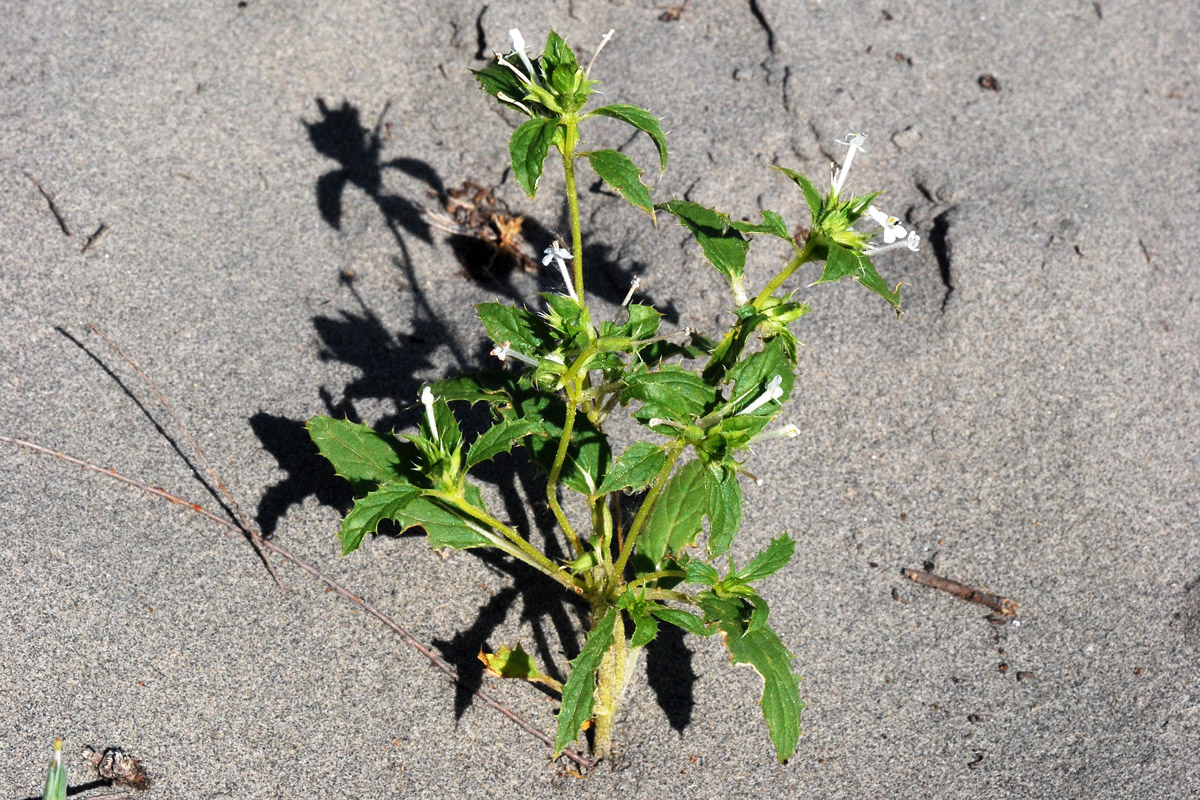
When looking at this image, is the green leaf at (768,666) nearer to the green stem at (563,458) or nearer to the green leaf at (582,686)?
the green leaf at (582,686)

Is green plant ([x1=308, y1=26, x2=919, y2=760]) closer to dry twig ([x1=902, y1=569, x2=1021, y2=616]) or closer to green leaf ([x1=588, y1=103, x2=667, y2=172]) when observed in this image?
green leaf ([x1=588, y1=103, x2=667, y2=172])

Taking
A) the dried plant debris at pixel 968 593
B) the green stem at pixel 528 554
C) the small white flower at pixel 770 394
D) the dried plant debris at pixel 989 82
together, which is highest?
the small white flower at pixel 770 394

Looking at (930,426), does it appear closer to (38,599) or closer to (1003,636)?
(1003,636)

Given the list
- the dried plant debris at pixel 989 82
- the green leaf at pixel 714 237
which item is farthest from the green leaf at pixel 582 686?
the dried plant debris at pixel 989 82

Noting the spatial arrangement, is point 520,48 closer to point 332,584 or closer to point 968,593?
point 332,584

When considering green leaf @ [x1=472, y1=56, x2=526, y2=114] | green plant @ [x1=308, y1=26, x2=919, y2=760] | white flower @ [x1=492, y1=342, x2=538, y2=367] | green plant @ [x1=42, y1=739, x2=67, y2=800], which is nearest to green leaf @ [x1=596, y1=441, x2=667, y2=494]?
green plant @ [x1=308, y1=26, x2=919, y2=760]

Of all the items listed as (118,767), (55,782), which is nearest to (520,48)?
(55,782)

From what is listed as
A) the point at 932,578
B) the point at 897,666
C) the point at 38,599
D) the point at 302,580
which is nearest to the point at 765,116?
the point at 932,578
